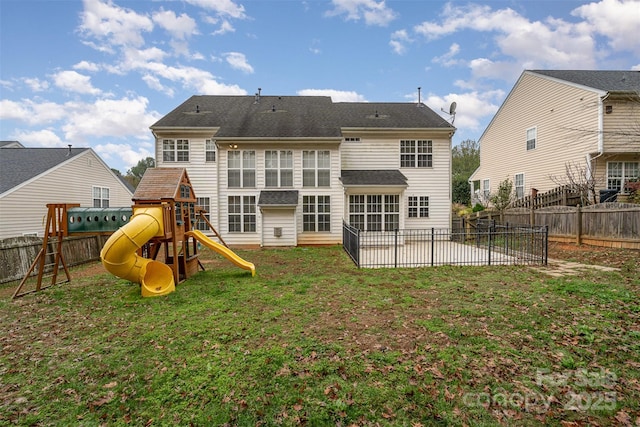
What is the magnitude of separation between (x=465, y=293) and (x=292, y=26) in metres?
17.8

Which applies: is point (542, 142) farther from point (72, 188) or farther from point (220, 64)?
point (72, 188)

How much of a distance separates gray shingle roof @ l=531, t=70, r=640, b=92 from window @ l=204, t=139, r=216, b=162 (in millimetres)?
22665

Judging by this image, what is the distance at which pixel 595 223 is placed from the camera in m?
11.5

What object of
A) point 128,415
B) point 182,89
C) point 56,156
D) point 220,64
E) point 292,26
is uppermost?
point 292,26

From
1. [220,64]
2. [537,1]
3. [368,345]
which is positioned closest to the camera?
[368,345]

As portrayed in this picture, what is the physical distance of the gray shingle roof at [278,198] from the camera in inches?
574

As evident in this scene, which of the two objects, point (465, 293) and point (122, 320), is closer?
point (122, 320)

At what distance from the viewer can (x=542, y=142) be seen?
19.1 m

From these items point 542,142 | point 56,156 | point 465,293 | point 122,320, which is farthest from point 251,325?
point 542,142

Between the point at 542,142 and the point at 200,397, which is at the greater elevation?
the point at 542,142

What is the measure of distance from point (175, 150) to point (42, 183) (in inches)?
316

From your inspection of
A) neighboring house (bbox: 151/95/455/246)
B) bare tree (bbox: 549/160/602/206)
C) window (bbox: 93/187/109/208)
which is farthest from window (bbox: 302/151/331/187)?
window (bbox: 93/187/109/208)

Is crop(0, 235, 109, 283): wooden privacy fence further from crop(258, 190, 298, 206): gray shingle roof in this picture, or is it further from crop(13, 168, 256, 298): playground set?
crop(258, 190, 298, 206): gray shingle roof

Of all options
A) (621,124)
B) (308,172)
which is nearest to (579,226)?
(621,124)
